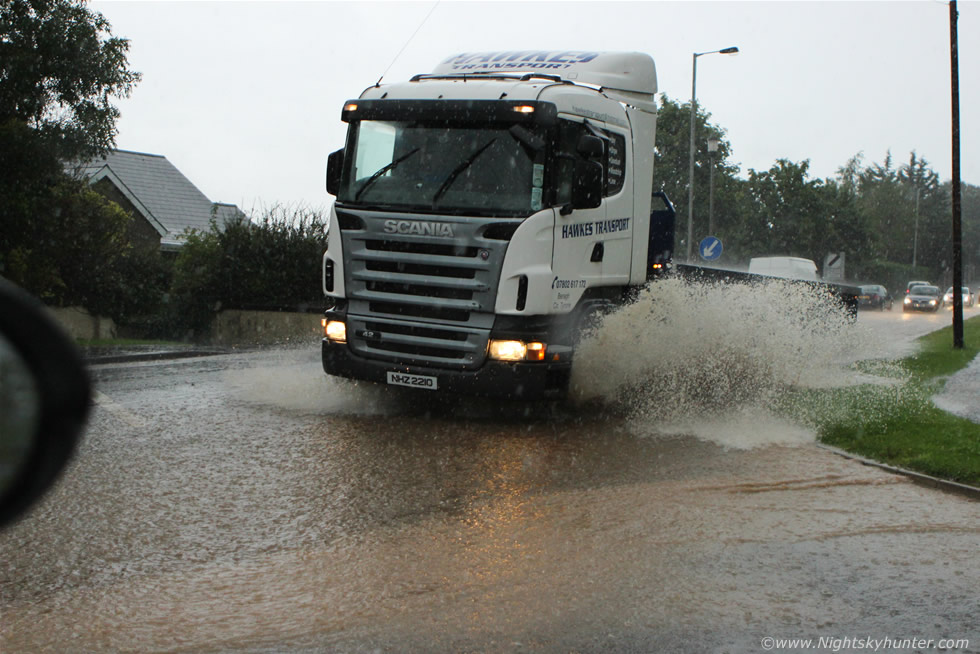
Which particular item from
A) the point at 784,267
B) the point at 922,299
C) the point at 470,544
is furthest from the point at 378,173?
the point at 922,299

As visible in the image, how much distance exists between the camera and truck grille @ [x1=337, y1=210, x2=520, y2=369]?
8.84 m

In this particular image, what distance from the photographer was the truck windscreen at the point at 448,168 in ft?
29.6

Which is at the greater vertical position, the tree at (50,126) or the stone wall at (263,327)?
the tree at (50,126)

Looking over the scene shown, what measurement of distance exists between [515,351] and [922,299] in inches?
1975

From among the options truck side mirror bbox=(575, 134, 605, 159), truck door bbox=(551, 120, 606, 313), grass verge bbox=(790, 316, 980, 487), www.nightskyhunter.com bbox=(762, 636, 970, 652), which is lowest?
www.nightskyhunter.com bbox=(762, 636, 970, 652)

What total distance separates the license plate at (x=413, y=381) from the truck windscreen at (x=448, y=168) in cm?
148

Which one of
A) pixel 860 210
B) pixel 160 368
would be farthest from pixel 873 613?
pixel 860 210

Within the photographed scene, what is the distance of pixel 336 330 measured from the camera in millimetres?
9547

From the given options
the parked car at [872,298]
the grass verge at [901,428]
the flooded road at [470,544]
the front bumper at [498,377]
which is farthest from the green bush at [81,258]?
the parked car at [872,298]

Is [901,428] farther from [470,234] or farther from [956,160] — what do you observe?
[956,160]

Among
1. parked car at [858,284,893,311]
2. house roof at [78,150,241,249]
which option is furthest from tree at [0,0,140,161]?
parked car at [858,284,893,311]

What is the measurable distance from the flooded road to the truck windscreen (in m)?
2.01

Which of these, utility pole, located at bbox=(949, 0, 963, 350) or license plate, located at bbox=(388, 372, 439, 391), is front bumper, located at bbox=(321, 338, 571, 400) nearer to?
license plate, located at bbox=(388, 372, 439, 391)

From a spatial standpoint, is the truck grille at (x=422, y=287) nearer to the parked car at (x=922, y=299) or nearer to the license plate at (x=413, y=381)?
the license plate at (x=413, y=381)
